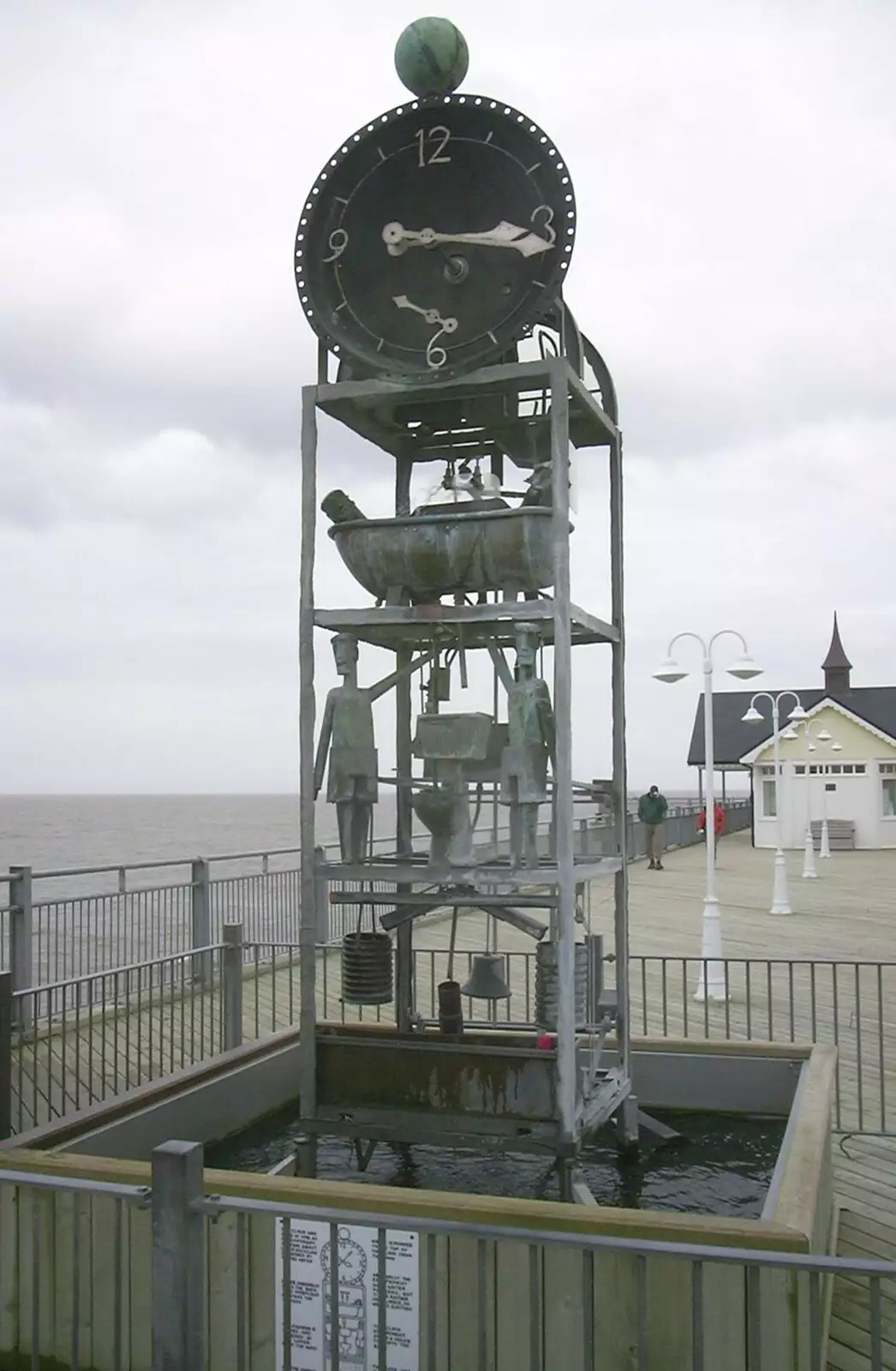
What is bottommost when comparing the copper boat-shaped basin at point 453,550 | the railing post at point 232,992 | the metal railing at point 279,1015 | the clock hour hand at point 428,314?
the metal railing at point 279,1015

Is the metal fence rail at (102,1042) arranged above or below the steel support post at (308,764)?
below

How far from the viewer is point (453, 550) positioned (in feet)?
20.2

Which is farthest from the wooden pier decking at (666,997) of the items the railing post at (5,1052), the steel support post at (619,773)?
the steel support post at (619,773)

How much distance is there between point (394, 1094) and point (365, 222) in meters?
4.49

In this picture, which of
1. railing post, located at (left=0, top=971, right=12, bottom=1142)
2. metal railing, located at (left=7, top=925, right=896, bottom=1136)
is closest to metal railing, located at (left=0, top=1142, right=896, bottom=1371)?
railing post, located at (left=0, top=971, right=12, bottom=1142)

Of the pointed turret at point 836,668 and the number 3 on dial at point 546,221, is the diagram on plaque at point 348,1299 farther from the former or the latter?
the pointed turret at point 836,668

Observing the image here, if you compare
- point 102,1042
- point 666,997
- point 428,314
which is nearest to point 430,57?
point 428,314

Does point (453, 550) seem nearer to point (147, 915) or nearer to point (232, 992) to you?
point (232, 992)

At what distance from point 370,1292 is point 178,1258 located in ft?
2.19

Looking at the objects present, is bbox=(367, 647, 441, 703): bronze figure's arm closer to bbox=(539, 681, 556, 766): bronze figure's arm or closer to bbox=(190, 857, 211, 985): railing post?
bbox=(539, 681, 556, 766): bronze figure's arm

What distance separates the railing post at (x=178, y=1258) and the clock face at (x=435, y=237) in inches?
154

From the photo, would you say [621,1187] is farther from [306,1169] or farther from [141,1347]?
[141,1347]

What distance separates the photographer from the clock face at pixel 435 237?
6.15m

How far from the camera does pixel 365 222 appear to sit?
649cm
